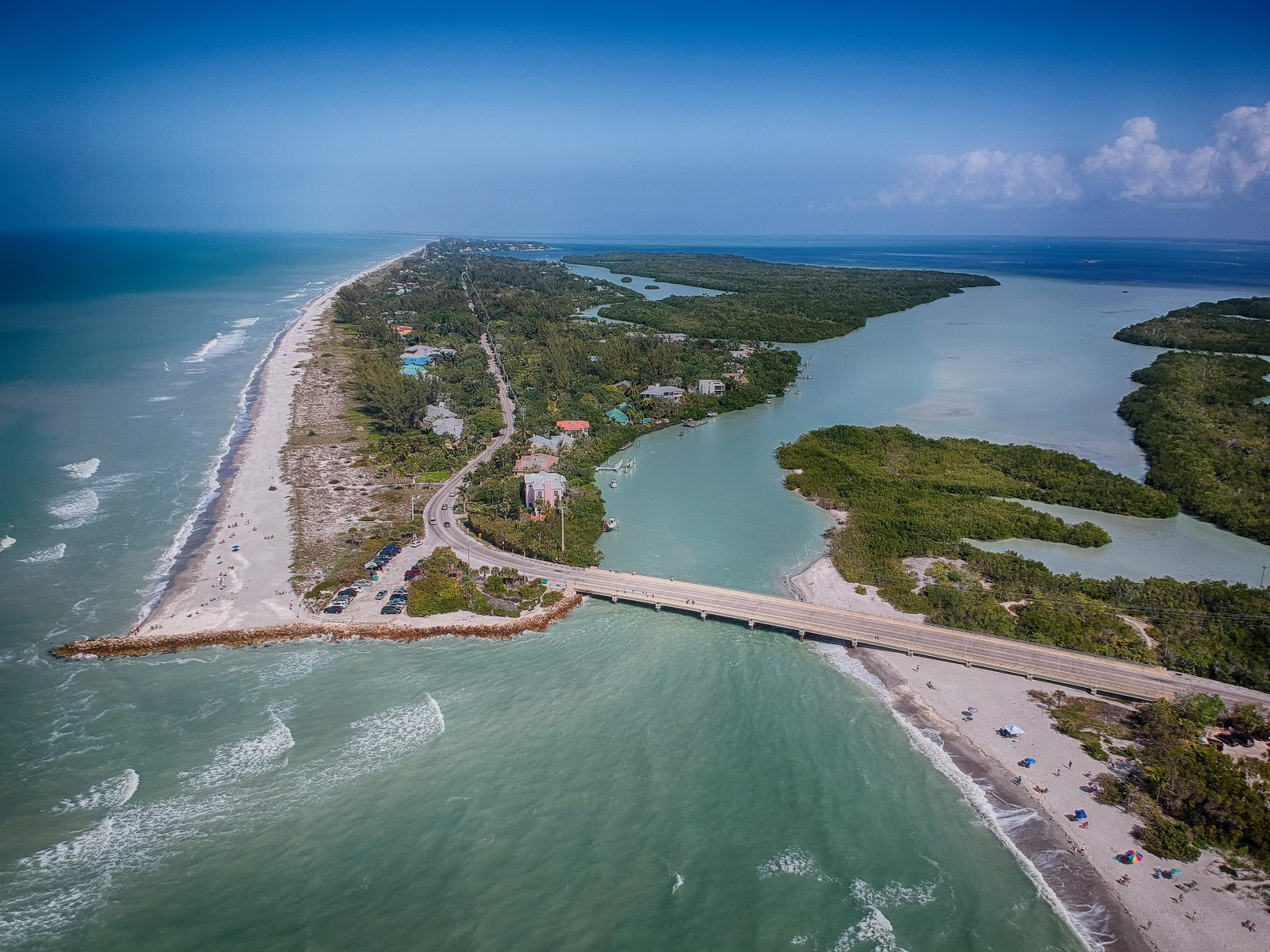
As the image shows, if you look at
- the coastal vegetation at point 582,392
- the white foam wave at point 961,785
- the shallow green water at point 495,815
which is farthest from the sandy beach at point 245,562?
the white foam wave at point 961,785

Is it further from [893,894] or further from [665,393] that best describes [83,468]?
[893,894]

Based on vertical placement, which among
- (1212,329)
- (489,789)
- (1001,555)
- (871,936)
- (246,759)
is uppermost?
(1212,329)

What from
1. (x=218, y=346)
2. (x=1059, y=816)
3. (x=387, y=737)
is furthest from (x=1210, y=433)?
(x=218, y=346)

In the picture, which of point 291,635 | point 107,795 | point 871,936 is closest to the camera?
point 871,936

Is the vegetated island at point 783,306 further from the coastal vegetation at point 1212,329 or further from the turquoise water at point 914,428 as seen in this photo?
the coastal vegetation at point 1212,329

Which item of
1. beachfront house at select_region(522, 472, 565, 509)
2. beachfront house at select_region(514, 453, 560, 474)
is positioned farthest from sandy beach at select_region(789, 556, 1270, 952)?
beachfront house at select_region(514, 453, 560, 474)
